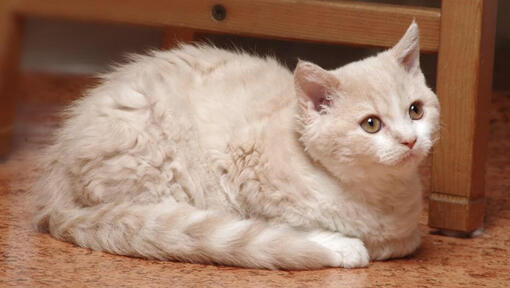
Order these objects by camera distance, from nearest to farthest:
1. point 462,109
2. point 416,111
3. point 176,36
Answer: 1. point 416,111
2. point 462,109
3. point 176,36

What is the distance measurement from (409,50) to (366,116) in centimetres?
23

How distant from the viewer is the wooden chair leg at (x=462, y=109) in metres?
2.09

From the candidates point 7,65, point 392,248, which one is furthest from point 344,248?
point 7,65

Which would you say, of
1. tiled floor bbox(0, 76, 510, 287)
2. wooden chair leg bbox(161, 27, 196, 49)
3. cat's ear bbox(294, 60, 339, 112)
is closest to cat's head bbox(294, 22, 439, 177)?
cat's ear bbox(294, 60, 339, 112)

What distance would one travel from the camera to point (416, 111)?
1834mm

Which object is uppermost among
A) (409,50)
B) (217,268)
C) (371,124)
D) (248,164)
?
(409,50)

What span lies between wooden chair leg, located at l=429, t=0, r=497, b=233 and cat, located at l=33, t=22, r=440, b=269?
235mm

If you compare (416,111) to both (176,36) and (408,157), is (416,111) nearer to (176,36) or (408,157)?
(408,157)

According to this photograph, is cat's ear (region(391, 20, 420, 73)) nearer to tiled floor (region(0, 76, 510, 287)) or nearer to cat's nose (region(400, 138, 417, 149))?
cat's nose (region(400, 138, 417, 149))

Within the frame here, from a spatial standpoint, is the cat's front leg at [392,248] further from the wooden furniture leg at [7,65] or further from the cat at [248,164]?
the wooden furniture leg at [7,65]

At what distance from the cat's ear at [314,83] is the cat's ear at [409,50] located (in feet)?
0.63

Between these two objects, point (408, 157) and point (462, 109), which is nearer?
point (408, 157)

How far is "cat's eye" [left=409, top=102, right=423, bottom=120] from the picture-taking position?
5.97 ft

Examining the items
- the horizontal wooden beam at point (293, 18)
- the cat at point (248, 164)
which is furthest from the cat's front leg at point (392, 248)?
the horizontal wooden beam at point (293, 18)
